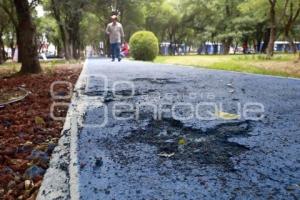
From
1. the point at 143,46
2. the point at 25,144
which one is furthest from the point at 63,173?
the point at 143,46

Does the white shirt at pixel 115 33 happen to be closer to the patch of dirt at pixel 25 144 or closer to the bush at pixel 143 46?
the bush at pixel 143 46

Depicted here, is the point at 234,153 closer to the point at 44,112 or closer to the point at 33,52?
the point at 44,112

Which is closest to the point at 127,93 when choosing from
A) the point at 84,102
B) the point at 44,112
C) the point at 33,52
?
the point at 84,102

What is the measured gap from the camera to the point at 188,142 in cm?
306

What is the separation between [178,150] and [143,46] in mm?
17710

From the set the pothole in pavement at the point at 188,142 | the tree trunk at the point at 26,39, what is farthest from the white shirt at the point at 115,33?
the pothole in pavement at the point at 188,142

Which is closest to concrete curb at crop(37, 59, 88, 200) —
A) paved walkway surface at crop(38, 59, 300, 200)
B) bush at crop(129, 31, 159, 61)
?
paved walkway surface at crop(38, 59, 300, 200)

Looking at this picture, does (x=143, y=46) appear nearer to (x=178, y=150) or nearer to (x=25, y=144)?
(x=25, y=144)

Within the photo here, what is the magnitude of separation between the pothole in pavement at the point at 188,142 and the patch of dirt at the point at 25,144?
58 centimetres

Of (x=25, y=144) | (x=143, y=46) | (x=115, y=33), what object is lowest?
(x=25, y=144)

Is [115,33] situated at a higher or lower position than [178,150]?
higher

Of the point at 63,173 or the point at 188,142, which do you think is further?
the point at 188,142

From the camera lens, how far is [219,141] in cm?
307

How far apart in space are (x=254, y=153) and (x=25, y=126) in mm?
2436
